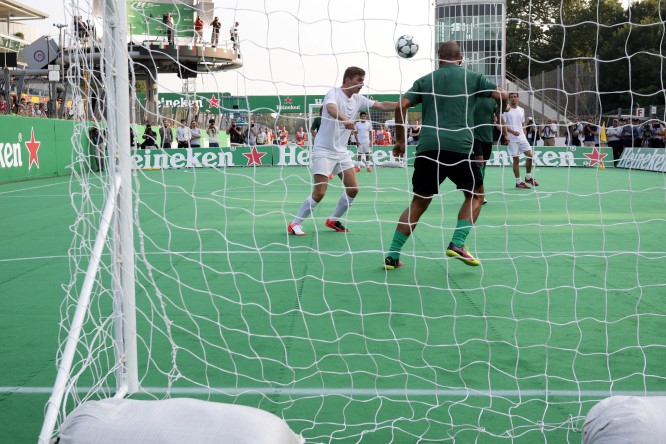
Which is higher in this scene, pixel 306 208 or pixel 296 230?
pixel 306 208

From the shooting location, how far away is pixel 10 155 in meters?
19.9

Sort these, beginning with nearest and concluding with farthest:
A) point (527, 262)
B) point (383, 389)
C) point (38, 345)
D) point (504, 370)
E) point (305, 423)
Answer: point (305, 423) < point (383, 389) < point (504, 370) < point (38, 345) < point (527, 262)

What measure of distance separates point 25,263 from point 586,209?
8.90 metres

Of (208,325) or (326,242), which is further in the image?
(326,242)

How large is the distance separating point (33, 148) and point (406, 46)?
1879 cm

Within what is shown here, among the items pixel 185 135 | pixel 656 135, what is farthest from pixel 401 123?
pixel 656 135

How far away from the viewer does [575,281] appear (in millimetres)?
6797

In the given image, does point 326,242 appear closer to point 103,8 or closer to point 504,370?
point 504,370

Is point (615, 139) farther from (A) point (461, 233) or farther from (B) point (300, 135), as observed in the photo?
(A) point (461, 233)

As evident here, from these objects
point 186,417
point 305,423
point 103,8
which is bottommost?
point 305,423

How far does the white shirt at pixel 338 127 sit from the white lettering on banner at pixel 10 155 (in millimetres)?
12803

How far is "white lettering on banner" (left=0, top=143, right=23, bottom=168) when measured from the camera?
763 inches

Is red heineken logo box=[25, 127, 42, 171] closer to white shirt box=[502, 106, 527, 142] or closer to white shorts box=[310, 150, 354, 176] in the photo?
white shirt box=[502, 106, 527, 142]

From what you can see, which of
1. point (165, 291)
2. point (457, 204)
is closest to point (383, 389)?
point (165, 291)
